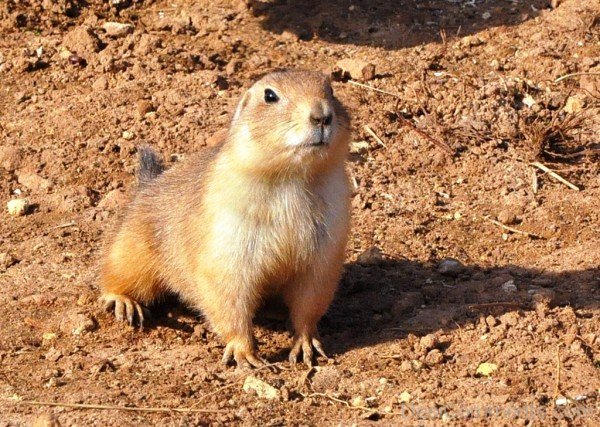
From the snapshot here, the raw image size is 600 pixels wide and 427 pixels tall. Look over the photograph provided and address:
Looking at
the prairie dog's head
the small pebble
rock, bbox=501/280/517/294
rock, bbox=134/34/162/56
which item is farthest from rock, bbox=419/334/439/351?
rock, bbox=134/34/162/56

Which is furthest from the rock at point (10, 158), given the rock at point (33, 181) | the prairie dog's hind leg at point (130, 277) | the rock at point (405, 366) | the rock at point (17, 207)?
the rock at point (405, 366)

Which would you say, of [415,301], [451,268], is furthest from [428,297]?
[451,268]

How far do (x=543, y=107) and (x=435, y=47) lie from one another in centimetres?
133

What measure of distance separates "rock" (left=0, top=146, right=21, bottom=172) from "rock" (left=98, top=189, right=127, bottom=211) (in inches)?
37.8

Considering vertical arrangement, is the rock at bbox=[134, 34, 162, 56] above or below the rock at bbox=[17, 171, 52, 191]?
above

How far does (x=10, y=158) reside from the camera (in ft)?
28.9

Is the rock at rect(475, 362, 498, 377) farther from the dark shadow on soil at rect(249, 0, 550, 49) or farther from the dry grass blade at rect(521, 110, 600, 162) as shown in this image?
the dark shadow on soil at rect(249, 0, 550, 49)

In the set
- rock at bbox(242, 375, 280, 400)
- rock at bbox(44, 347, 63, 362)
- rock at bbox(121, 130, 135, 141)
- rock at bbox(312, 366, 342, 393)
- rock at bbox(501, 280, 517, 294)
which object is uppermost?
rock at bbox(121, 130, 135, 141)

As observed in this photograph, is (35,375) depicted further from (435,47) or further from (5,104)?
(435,47)

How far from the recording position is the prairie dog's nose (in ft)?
17.7

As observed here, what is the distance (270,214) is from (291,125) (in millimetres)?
546

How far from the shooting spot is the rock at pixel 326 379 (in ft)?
19.1

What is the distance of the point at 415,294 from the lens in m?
6.89

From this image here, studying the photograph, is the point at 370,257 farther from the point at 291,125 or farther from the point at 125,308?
the point at 291,125
